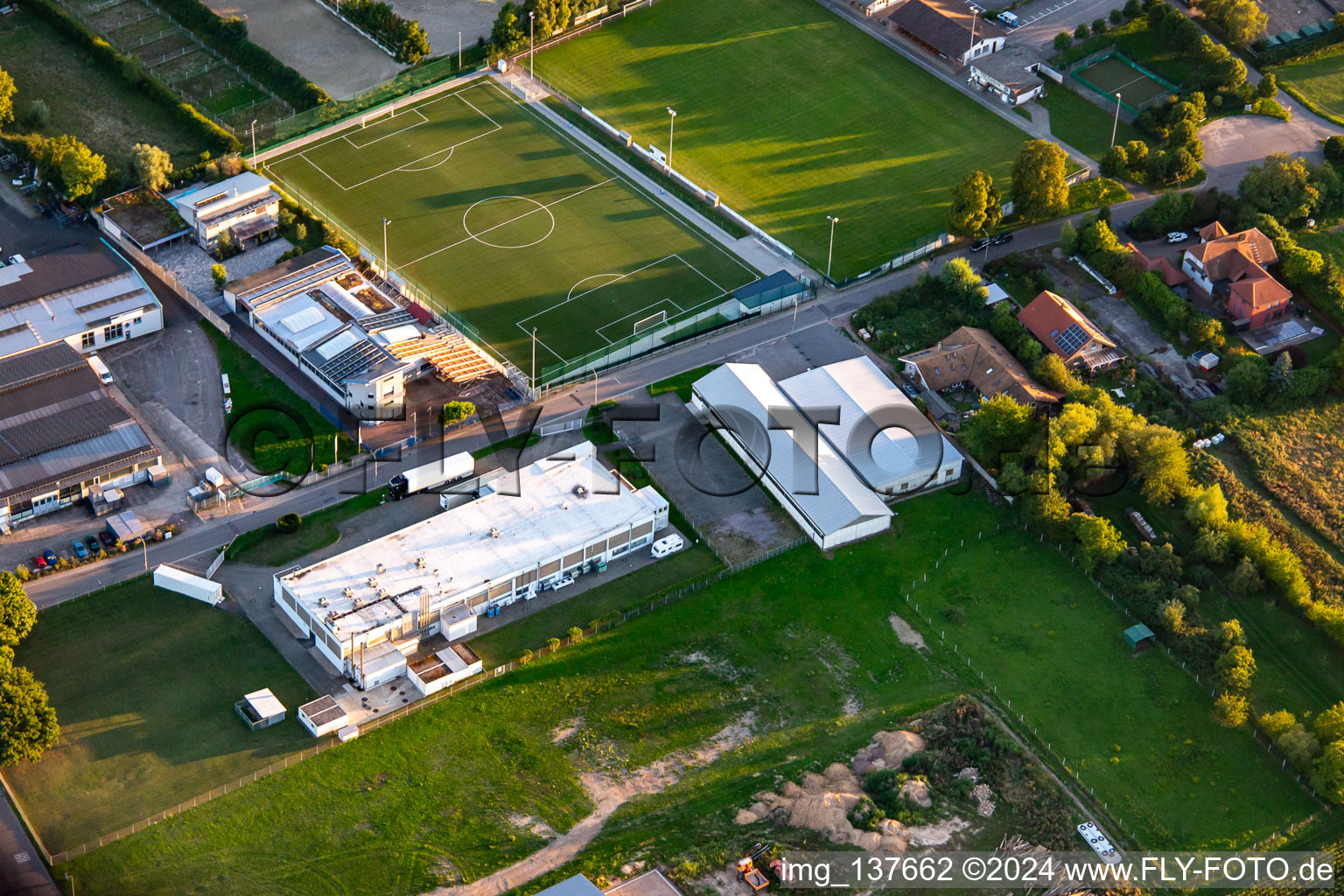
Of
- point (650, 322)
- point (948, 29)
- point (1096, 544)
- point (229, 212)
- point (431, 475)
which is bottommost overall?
point (431, 475)

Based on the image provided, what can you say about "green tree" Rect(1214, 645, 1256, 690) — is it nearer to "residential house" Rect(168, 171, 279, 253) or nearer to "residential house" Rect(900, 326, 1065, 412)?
"residential house" Rect(900, 326, 1065, 412)

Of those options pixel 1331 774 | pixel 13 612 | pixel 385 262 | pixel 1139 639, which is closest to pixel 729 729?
pixel 1139 639

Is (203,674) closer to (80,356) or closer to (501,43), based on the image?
(80,356)

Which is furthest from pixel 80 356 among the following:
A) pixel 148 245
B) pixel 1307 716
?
pixel 1307 716

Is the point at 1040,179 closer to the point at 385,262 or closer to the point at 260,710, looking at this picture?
the point at 385,262

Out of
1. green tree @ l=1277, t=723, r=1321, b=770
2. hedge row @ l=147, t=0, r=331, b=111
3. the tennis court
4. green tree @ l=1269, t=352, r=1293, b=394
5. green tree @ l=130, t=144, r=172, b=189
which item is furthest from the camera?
the tennis court

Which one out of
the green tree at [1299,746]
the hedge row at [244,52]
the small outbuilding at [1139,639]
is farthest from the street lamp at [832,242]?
the green tree at [1299,746]

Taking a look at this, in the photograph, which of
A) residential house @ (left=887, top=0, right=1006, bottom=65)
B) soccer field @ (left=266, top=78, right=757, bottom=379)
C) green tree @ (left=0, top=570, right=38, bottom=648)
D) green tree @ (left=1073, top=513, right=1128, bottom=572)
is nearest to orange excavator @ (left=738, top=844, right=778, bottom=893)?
green tree @ (left=1073, top=513, right=1128, bottom=572)
